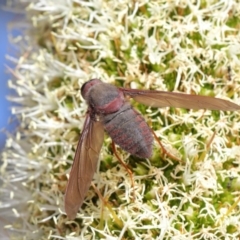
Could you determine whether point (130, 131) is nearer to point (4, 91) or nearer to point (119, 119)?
point (119, 119)

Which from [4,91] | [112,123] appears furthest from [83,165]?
[4,91]

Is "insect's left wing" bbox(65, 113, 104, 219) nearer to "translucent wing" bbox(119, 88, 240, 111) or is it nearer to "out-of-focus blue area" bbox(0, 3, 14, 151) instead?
"translucent wing" bbox(119, 88, 240, 111)

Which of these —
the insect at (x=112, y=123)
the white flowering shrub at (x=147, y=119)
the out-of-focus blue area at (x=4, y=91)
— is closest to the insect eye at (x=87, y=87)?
the insect at (x=112, y=123)

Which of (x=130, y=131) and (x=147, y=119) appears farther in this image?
(x=147, y=119)

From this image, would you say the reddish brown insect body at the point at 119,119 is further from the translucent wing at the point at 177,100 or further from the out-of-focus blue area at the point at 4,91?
the out-of-focus blue area at the point at 4,91

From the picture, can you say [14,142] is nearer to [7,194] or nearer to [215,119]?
[7,194]

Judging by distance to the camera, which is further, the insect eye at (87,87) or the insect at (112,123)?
the insect eye at (87,87)

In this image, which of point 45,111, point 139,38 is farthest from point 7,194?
point 139,38
